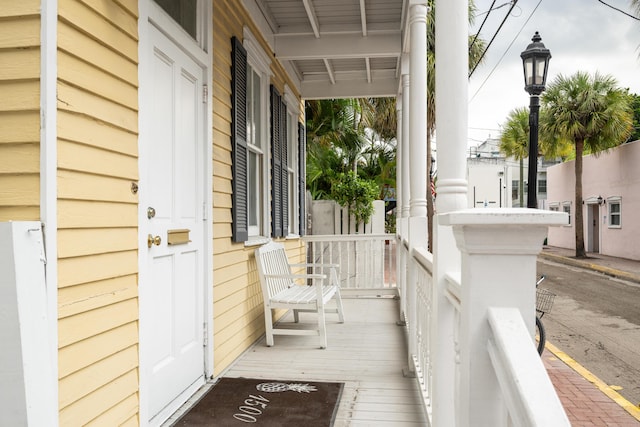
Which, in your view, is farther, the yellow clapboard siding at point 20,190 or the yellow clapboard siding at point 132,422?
the yellow clapboard siding at point 132,422

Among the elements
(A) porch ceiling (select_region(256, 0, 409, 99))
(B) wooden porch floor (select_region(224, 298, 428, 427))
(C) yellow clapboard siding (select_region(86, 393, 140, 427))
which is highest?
(A) porch ceiling (select_region(256, 0, 409, 99))

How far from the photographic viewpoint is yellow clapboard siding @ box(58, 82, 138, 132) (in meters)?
1.84

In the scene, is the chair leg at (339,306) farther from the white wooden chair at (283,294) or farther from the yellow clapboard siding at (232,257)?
the yellow clapboard siding at (232,257)

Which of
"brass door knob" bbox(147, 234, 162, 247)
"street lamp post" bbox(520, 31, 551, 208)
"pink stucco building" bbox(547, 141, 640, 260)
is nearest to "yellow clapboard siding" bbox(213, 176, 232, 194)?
"brass door knob" bbox(147, 234, 162, 247)

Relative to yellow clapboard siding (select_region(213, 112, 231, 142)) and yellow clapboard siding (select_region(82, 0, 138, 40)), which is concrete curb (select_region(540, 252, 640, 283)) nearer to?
yellow clapboard siding (select_region(213, 112, 231, 142))

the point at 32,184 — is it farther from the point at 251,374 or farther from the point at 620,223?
the point at 620,223

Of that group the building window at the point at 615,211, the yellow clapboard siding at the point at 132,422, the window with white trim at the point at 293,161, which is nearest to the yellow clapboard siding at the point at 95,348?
the yellow clapboard siding at the point at 132,422

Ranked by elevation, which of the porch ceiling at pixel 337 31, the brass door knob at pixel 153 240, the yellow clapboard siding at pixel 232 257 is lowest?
the yellow clapboard siding at pixel 232 257

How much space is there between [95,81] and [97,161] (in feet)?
1.05

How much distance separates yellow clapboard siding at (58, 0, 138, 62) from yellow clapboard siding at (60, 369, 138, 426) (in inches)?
55.9

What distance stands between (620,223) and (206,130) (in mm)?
16216

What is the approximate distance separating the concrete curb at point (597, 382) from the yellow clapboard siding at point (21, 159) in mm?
3776

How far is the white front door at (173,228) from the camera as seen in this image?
101 inches

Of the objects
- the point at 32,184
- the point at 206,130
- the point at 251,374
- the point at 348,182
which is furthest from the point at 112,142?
the point at 348,182
